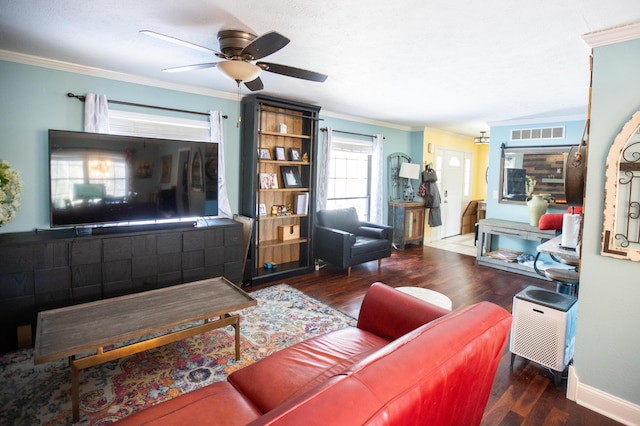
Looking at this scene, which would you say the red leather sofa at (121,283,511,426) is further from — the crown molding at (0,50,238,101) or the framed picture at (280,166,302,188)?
the crown molding at (0,50,238,101)

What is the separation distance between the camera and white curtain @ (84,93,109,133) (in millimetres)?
3195

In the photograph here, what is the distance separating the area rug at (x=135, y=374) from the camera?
1989mm

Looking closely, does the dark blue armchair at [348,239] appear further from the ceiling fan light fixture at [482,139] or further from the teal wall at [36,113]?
the ceiling fan light fixture at [482,139]

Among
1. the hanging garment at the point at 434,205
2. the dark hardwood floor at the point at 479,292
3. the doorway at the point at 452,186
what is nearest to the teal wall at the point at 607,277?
the dark hardwood floor at the point at 479,292

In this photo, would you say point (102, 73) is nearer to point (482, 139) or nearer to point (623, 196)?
point (623, 196)

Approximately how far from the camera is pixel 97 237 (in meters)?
2.92

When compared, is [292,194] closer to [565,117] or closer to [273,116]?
[273,116]

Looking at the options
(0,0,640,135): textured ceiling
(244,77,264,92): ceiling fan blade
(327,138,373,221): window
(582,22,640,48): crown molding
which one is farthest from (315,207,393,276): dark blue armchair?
(582,22,640,48): crown molding

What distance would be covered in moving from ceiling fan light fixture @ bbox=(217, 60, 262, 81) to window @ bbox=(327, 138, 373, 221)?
10.2 feet

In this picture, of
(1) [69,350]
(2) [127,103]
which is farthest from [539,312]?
(2) [127,103]

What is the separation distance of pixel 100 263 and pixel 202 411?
2173 mm

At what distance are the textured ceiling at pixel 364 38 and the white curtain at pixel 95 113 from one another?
0.30 metres

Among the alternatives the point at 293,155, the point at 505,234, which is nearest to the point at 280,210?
the point at 293,155

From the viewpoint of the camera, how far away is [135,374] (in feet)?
7.70
